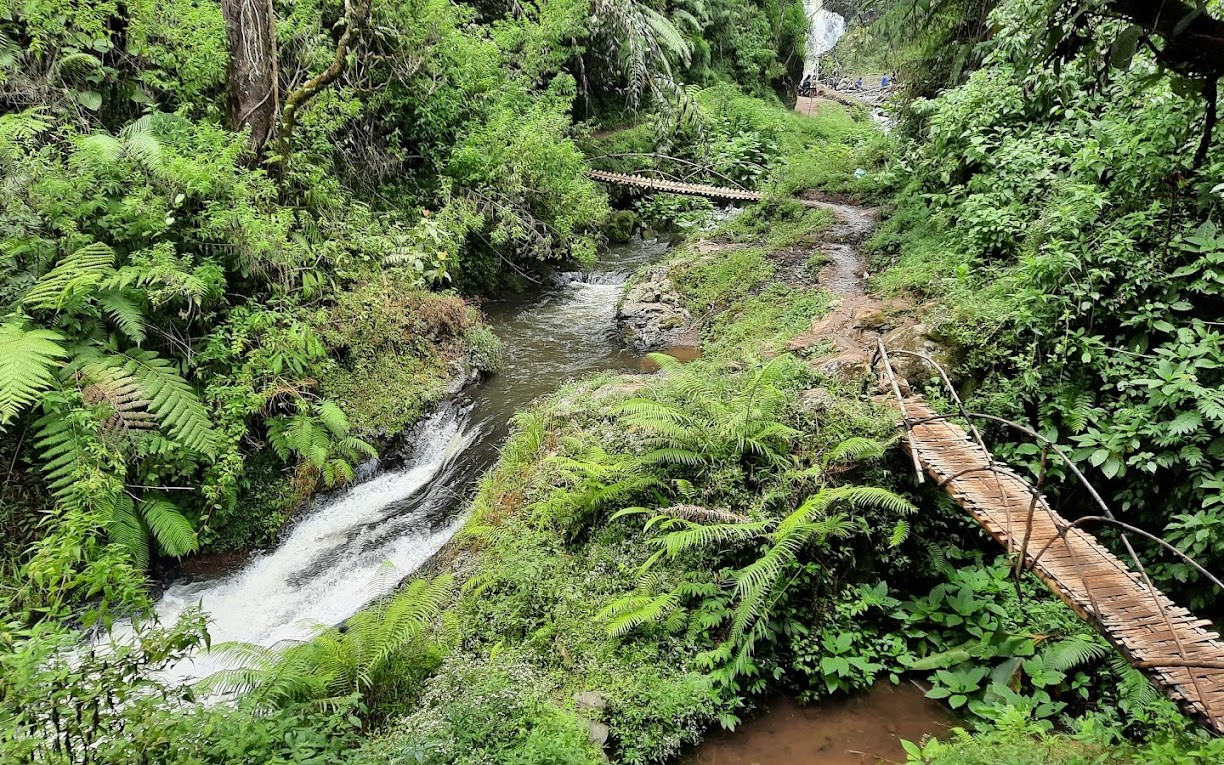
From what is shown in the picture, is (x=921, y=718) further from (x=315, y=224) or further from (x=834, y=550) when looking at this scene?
(x=315, y=224)

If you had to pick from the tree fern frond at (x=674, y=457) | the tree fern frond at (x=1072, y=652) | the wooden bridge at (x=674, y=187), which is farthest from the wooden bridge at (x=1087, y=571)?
Answer: the wooden bridge at (x=674, y=187)

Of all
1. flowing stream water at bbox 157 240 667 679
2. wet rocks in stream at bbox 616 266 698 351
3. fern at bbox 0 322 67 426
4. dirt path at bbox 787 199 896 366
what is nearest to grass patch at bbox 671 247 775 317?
wet rocks in stream at bbox 616 266 698 351

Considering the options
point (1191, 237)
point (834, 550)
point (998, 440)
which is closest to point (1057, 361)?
point (998, 440)

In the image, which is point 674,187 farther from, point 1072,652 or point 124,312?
point 1072,652

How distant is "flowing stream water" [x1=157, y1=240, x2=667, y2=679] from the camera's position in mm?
5941

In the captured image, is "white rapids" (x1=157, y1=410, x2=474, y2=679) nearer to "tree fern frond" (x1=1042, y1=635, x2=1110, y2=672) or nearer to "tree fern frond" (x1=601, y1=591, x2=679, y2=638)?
"tree fern frond" (x1=601, y1=591, x2=679, y2=638)

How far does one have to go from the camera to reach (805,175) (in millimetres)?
14703

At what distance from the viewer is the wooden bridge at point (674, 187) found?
1569 cm

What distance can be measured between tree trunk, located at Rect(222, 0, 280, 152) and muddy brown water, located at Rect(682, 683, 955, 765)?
8.41 meters

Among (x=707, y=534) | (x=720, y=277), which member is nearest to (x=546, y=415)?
(x=707, y=534)

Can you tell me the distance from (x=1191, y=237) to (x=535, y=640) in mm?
6093

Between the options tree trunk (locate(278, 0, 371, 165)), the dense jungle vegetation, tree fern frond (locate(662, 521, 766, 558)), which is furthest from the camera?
tree trunk (locate(278, 0, 371, 165))

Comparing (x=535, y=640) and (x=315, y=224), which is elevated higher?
(x=315, y=224)

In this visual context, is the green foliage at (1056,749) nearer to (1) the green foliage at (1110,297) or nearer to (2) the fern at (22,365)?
→ (1) the green foliage at (1110,297)
